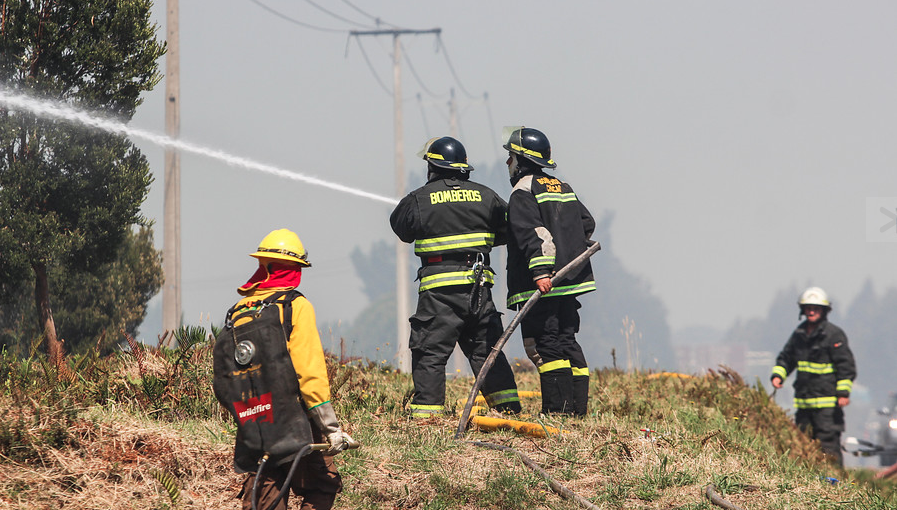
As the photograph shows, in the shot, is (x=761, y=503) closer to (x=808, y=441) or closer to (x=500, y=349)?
(x=500, y=349)

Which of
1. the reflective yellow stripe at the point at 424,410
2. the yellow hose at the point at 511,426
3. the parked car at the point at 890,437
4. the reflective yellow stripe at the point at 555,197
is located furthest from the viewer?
the parked car at the point at 890,437

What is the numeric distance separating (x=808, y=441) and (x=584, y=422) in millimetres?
4548

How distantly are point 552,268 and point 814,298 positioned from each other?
207 inches

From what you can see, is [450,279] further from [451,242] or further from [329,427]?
[329,427]

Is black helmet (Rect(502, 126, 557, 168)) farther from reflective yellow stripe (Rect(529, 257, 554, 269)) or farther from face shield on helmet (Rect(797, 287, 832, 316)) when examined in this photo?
face shield on helmet (Rect(797, 287, 832, 316))

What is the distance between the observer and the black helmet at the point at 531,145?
25.0 ft

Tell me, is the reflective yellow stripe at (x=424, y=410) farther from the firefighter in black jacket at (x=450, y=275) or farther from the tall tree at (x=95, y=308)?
the tall tree at (x=95, y=308)

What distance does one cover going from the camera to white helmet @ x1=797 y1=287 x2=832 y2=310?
10836 mm

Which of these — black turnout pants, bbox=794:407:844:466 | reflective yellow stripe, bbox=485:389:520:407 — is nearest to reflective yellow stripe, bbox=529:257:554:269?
reflective yellow stripe, bbox=485:389:520:407

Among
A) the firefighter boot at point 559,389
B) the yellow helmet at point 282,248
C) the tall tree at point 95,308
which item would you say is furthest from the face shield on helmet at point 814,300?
the tall tree at point 95,308

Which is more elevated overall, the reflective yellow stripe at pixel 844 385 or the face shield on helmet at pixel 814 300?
the face shield on helmet at pixel 814 300

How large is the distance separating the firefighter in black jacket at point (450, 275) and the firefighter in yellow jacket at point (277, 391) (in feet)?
7.38

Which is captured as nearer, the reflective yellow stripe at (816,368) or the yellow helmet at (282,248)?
the yellow helmet at (282,248)

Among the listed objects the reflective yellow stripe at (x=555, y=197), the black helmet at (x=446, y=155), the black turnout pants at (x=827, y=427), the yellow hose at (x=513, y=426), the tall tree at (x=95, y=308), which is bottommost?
the black turnout pants at (x=827, y=427)
